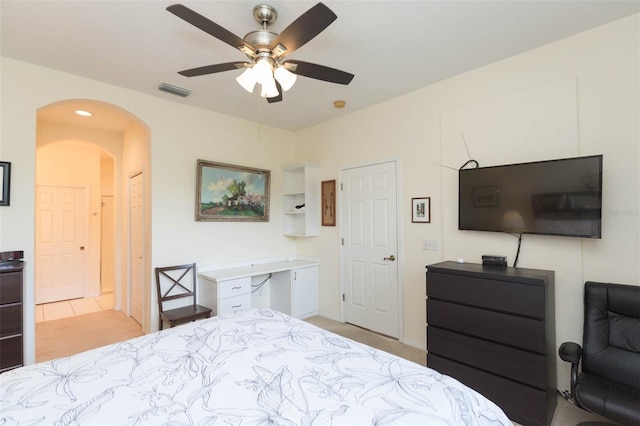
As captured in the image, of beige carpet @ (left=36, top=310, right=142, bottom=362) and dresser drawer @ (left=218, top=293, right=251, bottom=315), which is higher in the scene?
dresser drawer @ (left=218, top=293, right=251, bottom=315)

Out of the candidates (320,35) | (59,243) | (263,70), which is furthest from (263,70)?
(59,243)

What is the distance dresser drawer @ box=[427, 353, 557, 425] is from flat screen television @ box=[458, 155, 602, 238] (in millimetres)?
1146

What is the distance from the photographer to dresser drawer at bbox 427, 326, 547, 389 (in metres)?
1.98

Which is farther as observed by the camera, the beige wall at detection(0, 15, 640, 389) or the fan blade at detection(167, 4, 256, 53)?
the beige wall at detection(0, 15, 640, 389)

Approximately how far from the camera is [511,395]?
6.82 feet

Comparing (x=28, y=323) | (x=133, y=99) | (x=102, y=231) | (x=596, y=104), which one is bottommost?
(x=28, y=323)

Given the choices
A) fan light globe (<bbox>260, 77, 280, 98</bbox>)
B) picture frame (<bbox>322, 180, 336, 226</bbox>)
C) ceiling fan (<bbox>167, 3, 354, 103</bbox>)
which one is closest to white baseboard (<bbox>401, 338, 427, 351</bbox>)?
picture frame (<bbox>322, 180, 336, 226</bbox>)

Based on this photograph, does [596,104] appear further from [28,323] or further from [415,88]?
[28,323]

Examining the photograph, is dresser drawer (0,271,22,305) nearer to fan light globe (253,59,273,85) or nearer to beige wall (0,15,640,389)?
beige wall (0,15,640,389)

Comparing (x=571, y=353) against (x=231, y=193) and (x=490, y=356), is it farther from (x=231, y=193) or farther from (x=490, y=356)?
(x=231, y=193)

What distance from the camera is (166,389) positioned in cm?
122

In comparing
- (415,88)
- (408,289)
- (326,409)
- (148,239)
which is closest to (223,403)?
(326,409)

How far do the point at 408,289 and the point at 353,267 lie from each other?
2.71ft

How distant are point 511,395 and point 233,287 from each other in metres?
2.74
